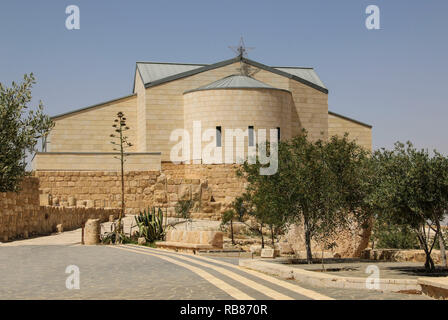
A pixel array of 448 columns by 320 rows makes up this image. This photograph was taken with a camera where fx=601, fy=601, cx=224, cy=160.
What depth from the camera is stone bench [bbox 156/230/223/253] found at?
23.3m

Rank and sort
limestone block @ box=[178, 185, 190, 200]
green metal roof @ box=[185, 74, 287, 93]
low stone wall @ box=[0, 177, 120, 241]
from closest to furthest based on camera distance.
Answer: low stone wall @ box=[0, 177, 120, 241], limestone block @ box=[178, 185, 190, 200], green metal roof @ box=[185, 74, 287, 93]

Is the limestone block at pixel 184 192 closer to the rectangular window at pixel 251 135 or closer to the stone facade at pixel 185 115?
the stone facade at pixel 185 115

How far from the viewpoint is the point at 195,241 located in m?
24.3

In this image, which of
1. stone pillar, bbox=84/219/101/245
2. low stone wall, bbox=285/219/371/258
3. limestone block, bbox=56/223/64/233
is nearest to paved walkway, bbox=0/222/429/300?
low stone wall, bbox=285/219/371/258

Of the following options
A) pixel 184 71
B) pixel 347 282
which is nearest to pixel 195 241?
pixel 347 282

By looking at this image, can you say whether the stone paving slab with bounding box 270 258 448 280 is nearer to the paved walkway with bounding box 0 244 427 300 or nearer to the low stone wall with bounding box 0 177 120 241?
the paved walkway with bounding box 0 244 427 300

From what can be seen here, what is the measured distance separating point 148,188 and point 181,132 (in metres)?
5.56

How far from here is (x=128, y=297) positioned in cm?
1059

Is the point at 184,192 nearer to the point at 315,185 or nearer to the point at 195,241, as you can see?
the point at 195,241

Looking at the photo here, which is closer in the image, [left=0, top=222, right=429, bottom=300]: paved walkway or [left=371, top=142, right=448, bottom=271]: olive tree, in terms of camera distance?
[left=0, top=222, right=429, bottom=300]: paved walkway

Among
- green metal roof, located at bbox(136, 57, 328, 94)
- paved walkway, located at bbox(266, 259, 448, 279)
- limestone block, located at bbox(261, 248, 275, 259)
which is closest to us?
paved walkway, located at bbox(266, 259, 448, 279)

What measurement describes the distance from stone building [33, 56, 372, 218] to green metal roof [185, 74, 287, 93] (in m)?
0.08

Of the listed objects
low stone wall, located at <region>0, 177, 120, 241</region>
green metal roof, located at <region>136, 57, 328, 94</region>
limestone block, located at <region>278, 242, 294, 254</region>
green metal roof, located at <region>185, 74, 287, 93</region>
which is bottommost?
limestone block, located at <region>278, 242, 294, 254</region>

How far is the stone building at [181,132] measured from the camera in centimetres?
4322
